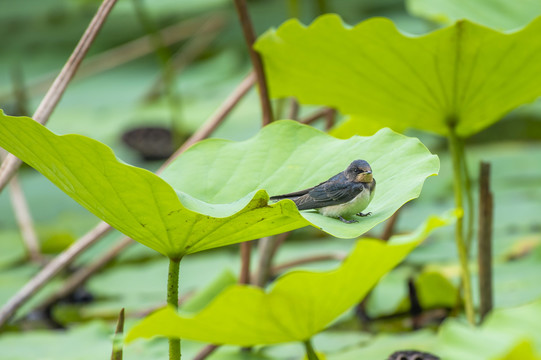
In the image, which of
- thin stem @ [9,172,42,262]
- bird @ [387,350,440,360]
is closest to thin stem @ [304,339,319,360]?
bird @ [387,350,440,360]

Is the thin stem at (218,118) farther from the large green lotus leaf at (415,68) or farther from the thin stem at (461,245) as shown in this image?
the thin stem at (461,245)

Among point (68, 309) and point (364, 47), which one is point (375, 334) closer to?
point (364, 47)

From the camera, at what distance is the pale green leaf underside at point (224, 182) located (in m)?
0.63

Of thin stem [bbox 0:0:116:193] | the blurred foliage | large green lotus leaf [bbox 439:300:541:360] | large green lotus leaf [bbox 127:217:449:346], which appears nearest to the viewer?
large green lotus leaf [bbox 439:300:541:360]

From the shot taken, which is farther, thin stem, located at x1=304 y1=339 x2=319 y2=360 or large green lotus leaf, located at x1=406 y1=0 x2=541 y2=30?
large green lotus leaf, located at x1=406 y1=0 x2=541 y2=30

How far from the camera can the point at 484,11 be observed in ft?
4.25

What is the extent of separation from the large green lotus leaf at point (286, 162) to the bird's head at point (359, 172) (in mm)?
29

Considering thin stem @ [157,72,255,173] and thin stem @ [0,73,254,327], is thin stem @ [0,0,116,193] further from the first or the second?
thin stem @ [157,72,255,173]

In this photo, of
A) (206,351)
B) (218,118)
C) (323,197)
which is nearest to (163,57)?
(218,118)

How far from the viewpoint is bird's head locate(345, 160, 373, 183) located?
724 mm

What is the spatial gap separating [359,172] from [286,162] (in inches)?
5.1

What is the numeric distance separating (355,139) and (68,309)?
0.98 metres

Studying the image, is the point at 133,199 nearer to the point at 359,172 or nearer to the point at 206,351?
the point at 359,172

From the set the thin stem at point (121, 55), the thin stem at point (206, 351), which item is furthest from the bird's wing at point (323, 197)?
the thin stem at point (121, 55)
